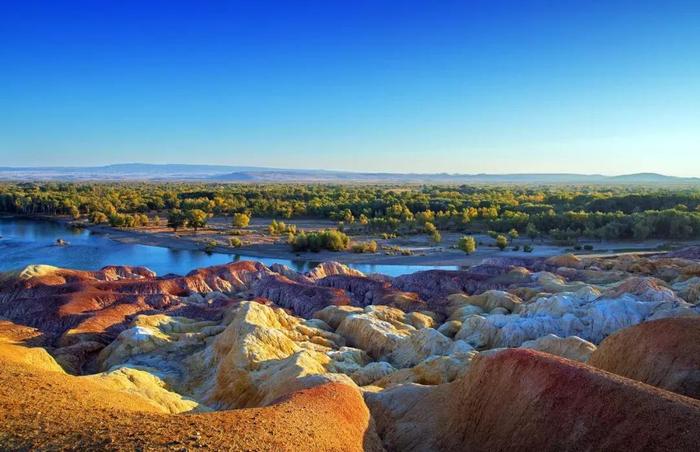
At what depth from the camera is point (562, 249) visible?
253 feet

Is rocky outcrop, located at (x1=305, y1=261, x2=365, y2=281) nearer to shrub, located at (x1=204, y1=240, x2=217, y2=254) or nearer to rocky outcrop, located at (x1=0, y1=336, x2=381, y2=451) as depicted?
shrub, located at (x1=204, y1=240, x2=217, y2=254)

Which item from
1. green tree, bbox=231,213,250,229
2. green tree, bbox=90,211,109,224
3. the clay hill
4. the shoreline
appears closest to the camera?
the clay hill

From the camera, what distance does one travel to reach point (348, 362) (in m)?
27.2

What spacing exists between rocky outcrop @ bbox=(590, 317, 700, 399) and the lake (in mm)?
44603

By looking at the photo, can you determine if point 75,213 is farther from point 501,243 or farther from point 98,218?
point 501,243

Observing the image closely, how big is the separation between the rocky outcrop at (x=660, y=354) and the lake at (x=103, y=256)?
44603 millimetres

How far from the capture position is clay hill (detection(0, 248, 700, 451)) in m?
13.0

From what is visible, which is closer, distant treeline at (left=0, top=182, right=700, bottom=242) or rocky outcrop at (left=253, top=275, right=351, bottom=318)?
rocky outcrop at (left=253, top=275, right=351, bottom=318)

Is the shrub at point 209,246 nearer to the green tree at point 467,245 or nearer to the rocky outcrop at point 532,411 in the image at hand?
the green tree at point 467,245

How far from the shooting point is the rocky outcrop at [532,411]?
12836mm

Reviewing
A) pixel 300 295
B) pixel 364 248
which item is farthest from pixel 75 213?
pixel 300 295

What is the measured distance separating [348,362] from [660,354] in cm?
1377

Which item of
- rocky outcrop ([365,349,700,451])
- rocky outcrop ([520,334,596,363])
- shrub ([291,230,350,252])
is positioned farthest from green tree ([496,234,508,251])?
rocky outcrop ([365,349,700,451])

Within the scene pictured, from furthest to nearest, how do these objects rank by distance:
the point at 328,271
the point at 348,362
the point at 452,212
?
the point at 452,212 → the point at 328,271 → the point at 348,362
